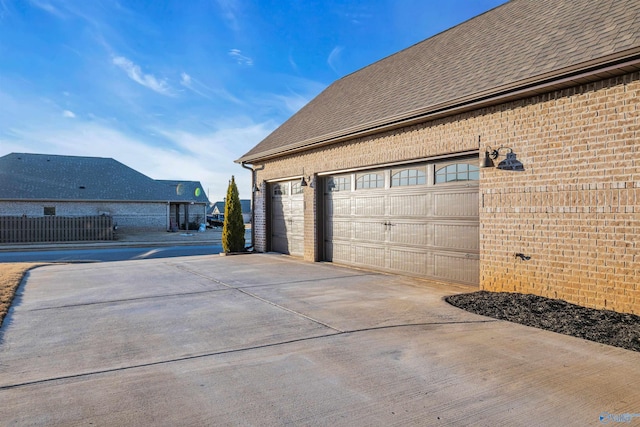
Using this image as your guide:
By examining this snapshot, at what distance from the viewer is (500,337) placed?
16.1ft

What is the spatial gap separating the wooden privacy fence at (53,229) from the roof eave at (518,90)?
21.9m

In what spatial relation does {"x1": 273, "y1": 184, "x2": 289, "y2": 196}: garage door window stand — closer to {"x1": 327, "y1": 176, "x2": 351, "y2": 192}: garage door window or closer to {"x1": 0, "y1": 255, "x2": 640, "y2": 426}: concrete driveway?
{"x1": 327, "y1": 176, "x2": 351, "y2": 192}: garage door window

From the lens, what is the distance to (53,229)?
84.9 ft

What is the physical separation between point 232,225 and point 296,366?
12077 millimetres

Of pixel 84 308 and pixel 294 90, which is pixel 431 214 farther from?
pixel 294 90

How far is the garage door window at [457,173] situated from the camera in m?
8.06

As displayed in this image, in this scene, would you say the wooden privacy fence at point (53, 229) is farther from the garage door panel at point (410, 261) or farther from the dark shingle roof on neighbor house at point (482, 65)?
the garage door panel at point (410, 261)

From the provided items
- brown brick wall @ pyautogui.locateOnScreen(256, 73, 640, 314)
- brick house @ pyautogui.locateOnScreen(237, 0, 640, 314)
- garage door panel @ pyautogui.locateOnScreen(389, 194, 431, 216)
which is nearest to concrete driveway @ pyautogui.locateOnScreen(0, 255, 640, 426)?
brown brick wall @ pyautogui.locateOnScreen(256, 73, 640, 314)

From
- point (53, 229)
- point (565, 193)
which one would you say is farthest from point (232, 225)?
point (53, 229)

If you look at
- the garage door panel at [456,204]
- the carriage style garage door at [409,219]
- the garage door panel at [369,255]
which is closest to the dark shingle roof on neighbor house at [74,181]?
the carriage style garage door at [409,219]

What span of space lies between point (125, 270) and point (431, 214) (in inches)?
327

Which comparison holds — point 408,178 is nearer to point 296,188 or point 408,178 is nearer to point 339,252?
point 339,252

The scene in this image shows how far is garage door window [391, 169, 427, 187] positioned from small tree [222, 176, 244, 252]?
772cm

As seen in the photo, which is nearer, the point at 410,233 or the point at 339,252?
the point at 410,233
